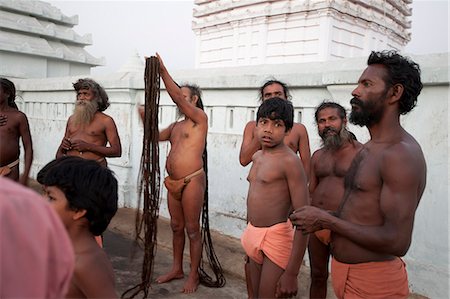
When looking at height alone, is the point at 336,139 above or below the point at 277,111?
below

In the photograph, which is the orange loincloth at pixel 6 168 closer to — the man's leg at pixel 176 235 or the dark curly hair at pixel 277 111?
the man's leg at pixel 176 235

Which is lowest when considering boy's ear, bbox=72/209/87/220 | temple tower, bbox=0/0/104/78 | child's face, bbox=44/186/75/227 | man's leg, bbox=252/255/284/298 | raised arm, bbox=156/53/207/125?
man's leg, bbox=252/255/284/298

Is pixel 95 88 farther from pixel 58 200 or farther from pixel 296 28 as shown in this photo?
pixel 296 28

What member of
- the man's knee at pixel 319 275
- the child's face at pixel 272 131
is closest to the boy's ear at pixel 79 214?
the child's face at pixel 272 131

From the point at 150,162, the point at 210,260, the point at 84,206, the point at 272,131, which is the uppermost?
the point at 272,131

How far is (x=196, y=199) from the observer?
350 cm

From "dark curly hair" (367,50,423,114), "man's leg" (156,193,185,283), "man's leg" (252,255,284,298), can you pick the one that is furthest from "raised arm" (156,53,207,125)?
"dark curly hair" (367,50,423,114)

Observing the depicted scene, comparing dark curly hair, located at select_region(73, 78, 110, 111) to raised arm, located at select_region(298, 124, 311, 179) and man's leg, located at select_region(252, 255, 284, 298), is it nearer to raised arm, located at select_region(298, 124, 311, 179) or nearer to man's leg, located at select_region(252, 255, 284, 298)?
raised arm, located at select_region(298, 124, 311, 179)

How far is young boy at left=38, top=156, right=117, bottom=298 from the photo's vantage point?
4.84 feet

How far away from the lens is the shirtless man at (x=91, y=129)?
3.71 metres

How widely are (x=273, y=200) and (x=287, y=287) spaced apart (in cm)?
50

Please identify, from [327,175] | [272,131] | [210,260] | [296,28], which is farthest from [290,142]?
[296,28]

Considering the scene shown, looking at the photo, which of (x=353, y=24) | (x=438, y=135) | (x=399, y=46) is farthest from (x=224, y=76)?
(x=399, y=46)

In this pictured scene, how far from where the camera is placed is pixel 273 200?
242 cm
